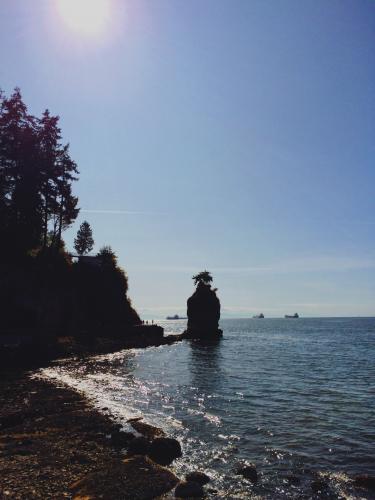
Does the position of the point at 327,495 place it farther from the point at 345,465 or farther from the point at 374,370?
the point at 374,370

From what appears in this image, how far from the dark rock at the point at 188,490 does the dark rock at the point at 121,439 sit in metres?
4.59

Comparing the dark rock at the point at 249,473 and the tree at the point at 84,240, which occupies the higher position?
the tree at the point at 84,240

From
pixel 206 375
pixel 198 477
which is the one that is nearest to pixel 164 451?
pixel 198 477

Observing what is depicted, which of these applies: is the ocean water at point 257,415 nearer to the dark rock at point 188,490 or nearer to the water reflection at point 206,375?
the water reflection at point 206,375

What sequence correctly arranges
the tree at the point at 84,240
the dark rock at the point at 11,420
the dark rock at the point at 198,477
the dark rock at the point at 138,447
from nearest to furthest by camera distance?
the dark rock at the point at 198,477 → the dark rock at the point at 138,447 → the dark rock at the point at 11,420 → the tree at the point at 84,240

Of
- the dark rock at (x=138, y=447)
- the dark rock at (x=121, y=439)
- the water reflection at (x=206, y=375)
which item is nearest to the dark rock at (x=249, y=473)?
the dark rock at (x=138, y=447)

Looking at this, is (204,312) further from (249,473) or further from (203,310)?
(249,473)

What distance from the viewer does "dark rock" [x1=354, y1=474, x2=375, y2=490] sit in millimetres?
12484

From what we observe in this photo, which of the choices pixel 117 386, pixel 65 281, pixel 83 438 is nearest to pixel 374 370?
pixel 117 386

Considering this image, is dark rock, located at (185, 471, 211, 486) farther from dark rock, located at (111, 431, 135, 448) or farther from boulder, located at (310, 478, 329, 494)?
A: dark rock, located at (111, 431, 135, 448)

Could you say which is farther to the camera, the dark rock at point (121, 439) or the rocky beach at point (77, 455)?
the dark rock at point (121, 439)

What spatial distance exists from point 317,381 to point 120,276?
51.3 metres

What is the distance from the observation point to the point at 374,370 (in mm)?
42125

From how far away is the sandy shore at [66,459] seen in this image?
1110 cm
